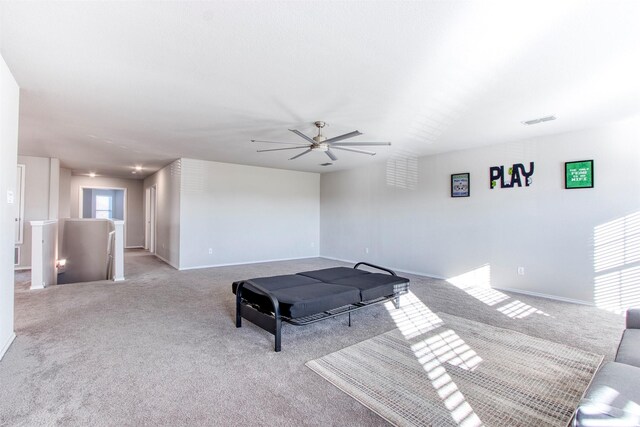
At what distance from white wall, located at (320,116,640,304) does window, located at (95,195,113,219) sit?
11.1 m

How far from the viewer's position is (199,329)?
10.4 feet

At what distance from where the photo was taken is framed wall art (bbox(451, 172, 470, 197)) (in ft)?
18.0

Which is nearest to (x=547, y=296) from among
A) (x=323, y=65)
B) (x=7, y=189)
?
(x=323, y=65)

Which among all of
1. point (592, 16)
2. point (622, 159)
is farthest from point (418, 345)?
point (622, 159)

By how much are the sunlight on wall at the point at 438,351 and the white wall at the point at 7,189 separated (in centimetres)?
348

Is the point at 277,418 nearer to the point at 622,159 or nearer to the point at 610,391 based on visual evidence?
the point at 610,391

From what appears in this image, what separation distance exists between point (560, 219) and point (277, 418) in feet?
15.4

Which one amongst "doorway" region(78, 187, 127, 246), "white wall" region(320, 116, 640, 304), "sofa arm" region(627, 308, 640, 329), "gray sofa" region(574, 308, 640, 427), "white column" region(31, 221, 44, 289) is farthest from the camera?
"doorway" region(78, 187, 127, 246)

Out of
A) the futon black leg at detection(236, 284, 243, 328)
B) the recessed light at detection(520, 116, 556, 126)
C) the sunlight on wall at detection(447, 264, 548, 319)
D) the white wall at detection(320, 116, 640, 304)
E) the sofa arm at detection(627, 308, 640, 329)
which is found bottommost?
the sunlight on wall at detection(447, 264, 548, 319)

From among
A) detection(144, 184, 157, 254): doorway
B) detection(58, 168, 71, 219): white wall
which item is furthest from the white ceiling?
detection(58, 168, 71, 219): white wall

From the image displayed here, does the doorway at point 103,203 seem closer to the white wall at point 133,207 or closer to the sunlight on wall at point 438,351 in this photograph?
the white wall at point 133,207

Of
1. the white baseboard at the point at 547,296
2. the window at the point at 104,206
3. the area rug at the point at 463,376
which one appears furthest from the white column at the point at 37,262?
the window at the point at 104,206

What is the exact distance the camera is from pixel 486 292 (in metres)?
4.80

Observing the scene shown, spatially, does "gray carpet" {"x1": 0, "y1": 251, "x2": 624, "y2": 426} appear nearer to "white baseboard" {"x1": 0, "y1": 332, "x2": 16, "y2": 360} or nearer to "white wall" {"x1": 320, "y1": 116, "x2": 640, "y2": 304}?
"white baseboard" {"x1": 0, "y1": 332, "x2": 16, "y2": 360}
